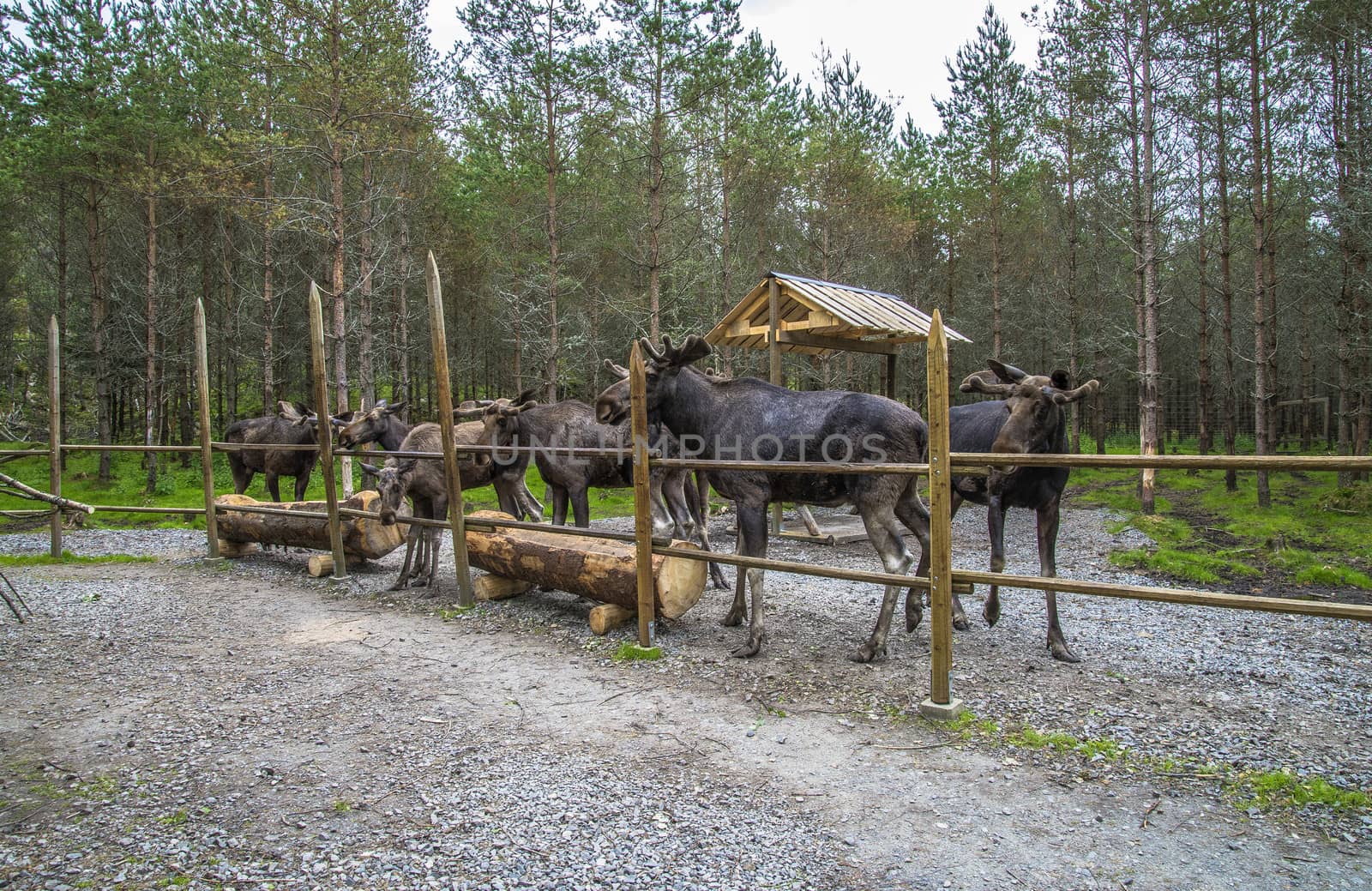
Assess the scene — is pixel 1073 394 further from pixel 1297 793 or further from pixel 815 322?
pixel 815 322

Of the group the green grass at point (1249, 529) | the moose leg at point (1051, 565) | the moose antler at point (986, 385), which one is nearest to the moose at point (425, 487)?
the moose antler at point (986, 385)

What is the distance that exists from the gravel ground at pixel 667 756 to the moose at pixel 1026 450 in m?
Result: 0.40

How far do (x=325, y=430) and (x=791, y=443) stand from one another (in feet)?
18.2

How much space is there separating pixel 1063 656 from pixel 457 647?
4863mm

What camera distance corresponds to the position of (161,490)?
16344mm

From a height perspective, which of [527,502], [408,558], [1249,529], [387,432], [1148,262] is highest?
[1148,262]

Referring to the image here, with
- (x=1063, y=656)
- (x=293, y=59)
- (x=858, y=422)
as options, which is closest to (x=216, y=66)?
(x=293, y=59)

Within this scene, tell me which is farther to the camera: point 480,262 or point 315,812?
point 480,262

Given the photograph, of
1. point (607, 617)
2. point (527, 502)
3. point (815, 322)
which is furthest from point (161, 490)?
point (815, 322)

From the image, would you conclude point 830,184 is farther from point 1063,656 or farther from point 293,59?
point 1063,656

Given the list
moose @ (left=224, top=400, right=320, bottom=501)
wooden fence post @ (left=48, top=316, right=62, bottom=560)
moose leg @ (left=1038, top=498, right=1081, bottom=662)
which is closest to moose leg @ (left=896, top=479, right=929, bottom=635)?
moose leg @ (left=1038, top=498, right=1081, bottom=662)

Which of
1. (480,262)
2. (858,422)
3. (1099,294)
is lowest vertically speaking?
(858,422)

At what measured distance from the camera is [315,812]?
3.40m

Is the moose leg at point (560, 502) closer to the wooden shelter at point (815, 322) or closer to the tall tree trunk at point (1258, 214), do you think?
the wooden shelter at point (815, 322)
